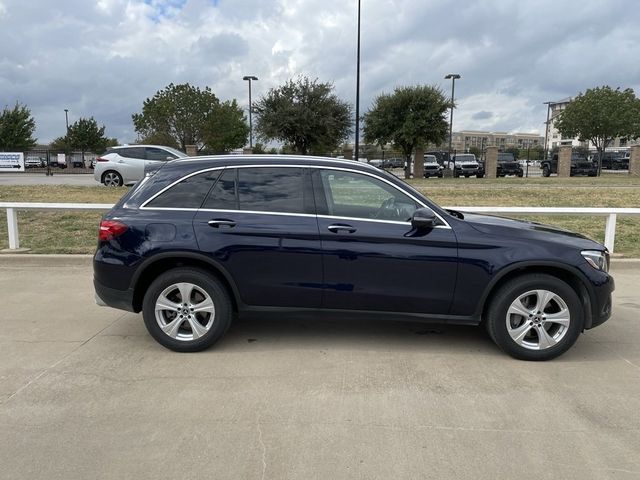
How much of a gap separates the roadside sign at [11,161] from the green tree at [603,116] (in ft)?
140

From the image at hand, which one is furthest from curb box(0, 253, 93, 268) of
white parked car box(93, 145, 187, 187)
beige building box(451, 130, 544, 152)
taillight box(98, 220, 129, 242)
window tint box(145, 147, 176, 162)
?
beige building box(451, 130, 544, 152)

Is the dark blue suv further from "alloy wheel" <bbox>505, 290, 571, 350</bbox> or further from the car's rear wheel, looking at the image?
the car's rear wheel

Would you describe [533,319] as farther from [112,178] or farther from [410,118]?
[410,118]

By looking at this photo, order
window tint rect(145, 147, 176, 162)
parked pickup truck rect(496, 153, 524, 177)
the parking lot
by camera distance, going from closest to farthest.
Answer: the parking lot, window tint rect(145, 147, 176, 162), parked pickup truck rect(496, 153, 524, 177)

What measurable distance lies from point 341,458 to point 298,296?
1.72 meters

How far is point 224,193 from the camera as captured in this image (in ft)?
15.5

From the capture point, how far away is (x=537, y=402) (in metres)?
3.78

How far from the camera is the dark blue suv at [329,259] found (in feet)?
14.5

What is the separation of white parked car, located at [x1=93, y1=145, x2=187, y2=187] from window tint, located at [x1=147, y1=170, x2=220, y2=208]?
13394mm

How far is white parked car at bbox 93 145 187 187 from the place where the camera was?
1756 centimetres

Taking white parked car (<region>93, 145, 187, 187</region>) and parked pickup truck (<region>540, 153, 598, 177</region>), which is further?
parked pickup truck (<region>540, 153, 598, 177</region>)

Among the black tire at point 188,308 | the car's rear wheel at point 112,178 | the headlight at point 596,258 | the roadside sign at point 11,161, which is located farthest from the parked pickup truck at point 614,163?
the black tire at point 188,308

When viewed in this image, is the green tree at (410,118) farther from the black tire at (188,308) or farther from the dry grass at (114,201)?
the black tire at (188,308)

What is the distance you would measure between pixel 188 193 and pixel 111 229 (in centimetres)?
74
